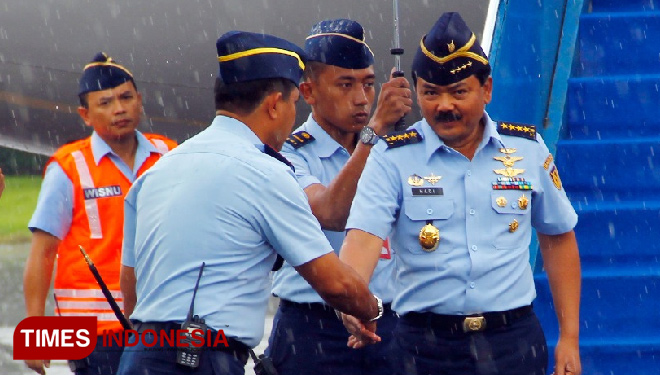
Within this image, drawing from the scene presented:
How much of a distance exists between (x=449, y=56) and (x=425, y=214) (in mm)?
543

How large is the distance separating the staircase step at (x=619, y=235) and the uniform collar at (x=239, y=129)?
113 inches

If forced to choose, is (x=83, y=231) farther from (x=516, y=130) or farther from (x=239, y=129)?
(x=516, y=130)

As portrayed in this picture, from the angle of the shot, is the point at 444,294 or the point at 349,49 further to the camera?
the point at 349,49

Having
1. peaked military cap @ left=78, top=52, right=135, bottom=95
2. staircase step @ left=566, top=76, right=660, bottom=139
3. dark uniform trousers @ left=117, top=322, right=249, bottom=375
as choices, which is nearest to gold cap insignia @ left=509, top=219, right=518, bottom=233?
dark uniform trousers @ left=117, top=322, right=249, bottom=375

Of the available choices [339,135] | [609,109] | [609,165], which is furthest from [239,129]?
[609,109]

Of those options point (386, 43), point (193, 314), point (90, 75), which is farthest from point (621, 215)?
point (386, 43)

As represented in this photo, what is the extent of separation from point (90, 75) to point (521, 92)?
7.97ft

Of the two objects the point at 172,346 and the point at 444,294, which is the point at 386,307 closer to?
the point at 444,294

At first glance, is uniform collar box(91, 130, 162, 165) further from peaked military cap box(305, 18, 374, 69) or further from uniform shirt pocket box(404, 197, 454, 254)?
uniform shirt pocket box(404, 197, 454, 254)

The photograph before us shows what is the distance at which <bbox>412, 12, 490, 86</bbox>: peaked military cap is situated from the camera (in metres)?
3.74

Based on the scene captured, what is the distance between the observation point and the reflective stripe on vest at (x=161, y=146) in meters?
4.97

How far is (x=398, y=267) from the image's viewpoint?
151 inches

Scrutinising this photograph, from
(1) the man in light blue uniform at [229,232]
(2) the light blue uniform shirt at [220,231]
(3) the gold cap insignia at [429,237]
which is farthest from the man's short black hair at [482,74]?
(2) the light blue uniform shirt at [220,231]

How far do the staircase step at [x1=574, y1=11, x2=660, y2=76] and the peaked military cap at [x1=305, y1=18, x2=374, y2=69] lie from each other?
2669 mm
